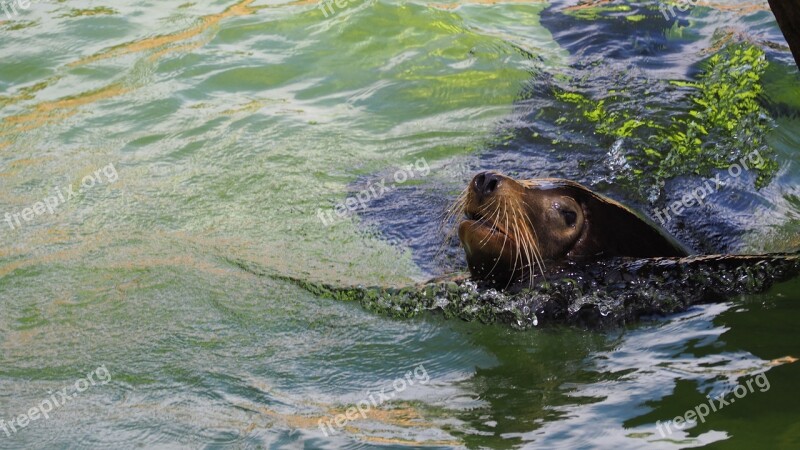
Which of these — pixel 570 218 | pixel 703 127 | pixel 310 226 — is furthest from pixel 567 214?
pixel 703 127

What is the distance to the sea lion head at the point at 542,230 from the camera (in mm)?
4684

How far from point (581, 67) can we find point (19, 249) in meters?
4.54

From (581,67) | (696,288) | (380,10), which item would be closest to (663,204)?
(696,288)

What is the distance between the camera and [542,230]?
4.89 meters

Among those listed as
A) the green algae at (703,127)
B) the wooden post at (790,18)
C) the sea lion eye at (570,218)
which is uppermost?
the wooden post at (790,18)

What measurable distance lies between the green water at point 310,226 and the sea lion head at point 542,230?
34 cm

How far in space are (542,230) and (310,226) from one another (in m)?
1.88

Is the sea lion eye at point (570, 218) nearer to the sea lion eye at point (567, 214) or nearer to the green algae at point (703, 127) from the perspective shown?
the sea lion eye at point (567, 214)

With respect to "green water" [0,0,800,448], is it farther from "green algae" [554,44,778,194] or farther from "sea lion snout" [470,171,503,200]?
"sea lion snout" [470,171,503,200]

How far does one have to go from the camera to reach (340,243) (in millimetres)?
6094

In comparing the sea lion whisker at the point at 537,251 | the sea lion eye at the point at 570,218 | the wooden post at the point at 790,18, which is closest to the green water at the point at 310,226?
the sea lion whisker at the point at 537,251

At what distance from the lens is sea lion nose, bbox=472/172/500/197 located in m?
4.66

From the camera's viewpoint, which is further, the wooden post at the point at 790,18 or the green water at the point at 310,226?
the green water at the point at 310,226

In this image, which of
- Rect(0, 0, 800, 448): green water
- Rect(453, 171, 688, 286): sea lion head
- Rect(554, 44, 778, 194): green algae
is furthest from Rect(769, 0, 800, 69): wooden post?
Rect(554, 44, 778, 194): green algae
